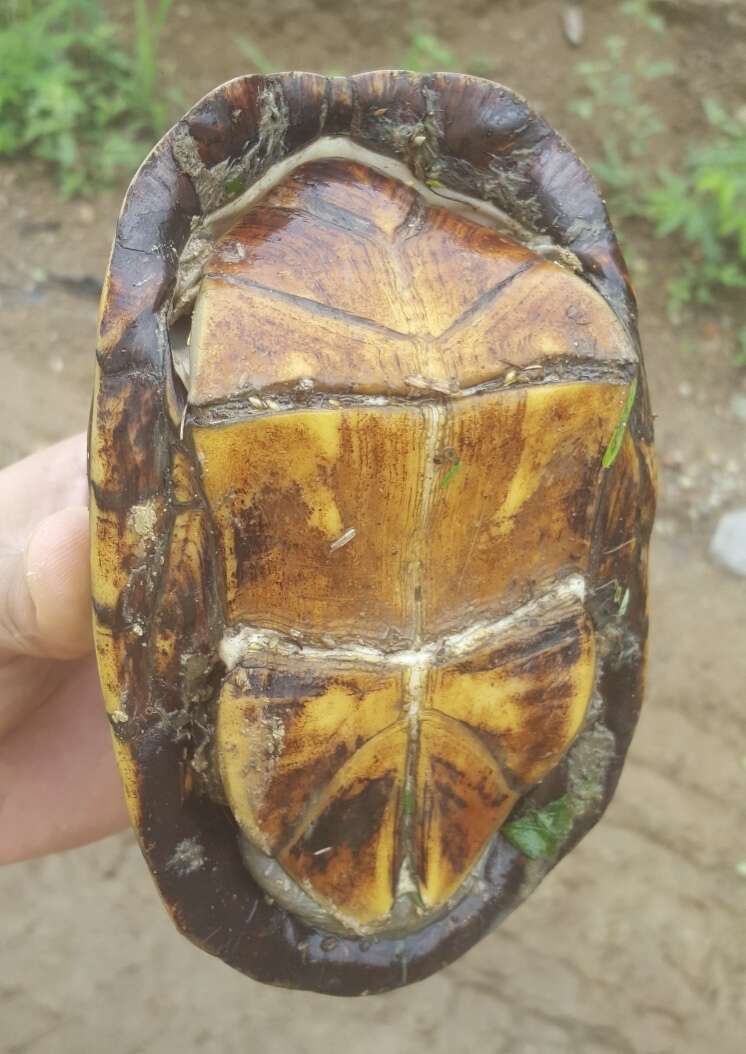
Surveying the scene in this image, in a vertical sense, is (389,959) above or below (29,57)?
below

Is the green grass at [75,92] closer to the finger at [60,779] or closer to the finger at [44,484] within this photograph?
the finger at [44,484]

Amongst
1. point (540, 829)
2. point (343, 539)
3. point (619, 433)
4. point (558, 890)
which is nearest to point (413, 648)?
point (343, 539)

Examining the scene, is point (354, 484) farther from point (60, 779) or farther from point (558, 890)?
point (558, 890)

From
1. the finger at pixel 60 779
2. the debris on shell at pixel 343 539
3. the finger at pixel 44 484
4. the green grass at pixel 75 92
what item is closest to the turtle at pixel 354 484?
the debris on shell at pixel 343 539

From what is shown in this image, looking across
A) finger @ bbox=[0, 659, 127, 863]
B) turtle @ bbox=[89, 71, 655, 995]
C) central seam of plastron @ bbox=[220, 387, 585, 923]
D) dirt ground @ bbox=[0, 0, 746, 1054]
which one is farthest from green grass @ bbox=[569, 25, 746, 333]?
finger @ bbox=[0, 659, 127, 863]

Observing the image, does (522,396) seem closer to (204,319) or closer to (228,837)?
(204,319)

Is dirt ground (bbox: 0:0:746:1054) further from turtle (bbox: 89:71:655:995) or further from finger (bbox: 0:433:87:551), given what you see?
turtle (bbox: 89:71:655:995)

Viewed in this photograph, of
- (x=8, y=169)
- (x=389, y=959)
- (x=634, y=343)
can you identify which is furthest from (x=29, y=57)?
(x=389, y=959)
